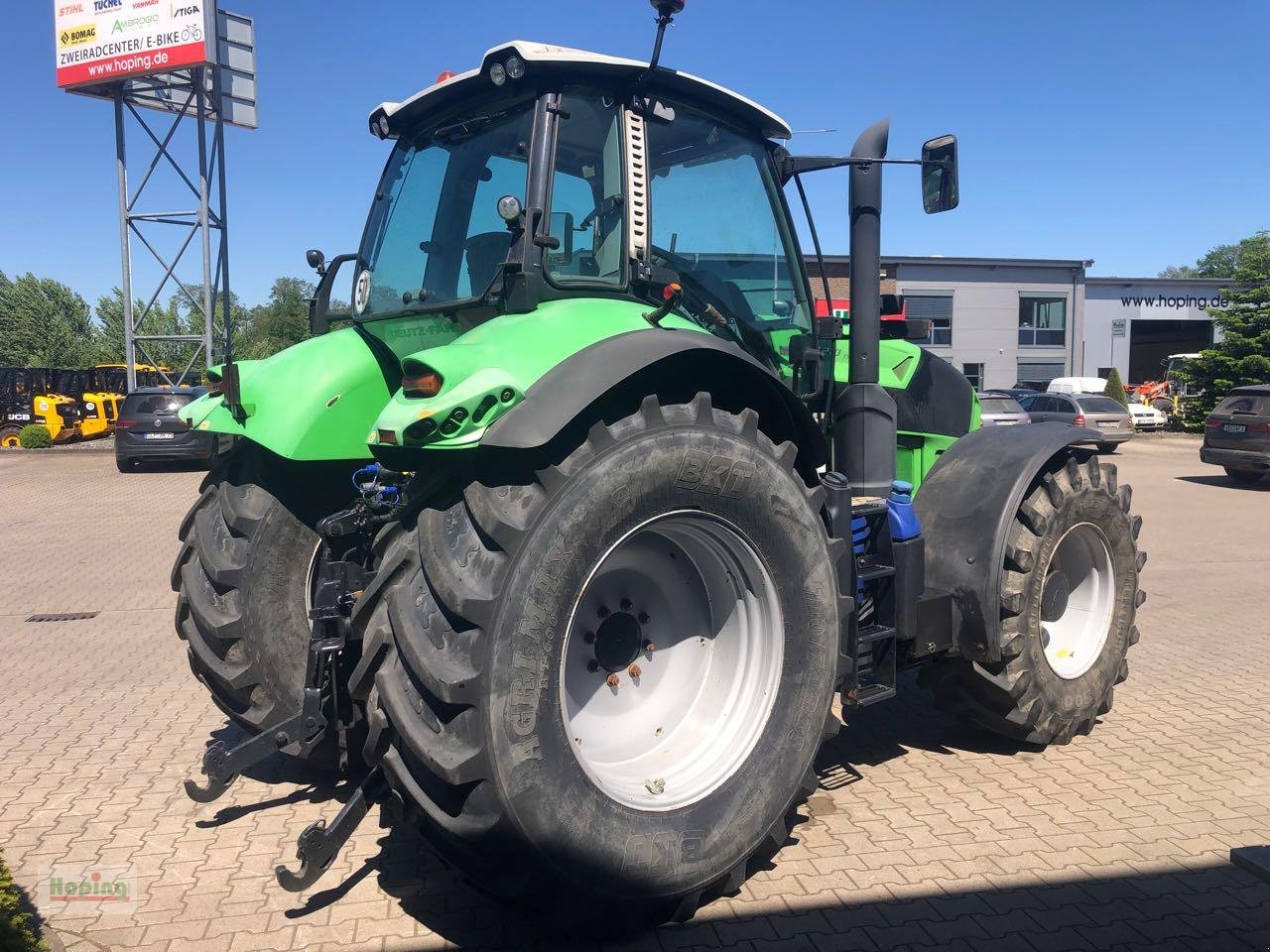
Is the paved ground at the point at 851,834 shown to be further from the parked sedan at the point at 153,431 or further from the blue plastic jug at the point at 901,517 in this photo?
the parked sedan at the point at 153,431

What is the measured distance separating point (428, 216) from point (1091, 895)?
11.6 feet

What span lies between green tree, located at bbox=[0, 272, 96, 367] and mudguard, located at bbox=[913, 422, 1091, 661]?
205 feet

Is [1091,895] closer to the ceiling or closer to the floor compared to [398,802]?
closer to the floor

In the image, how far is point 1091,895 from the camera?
3.37m

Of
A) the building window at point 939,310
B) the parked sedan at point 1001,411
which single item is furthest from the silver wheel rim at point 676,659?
the building window at point 939,310

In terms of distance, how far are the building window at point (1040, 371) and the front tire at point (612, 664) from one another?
4322cm

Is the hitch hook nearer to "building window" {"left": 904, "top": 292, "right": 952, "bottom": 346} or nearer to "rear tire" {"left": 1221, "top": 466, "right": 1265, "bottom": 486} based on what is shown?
"rear tire" {"left": 1221, "top": 466, "right": 1265, "bottom": 486}

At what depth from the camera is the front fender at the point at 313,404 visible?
151 inches

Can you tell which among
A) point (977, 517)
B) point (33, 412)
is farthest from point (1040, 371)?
point (977, 517)

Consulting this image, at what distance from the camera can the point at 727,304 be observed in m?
3.98

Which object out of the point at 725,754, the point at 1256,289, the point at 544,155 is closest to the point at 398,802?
the point at 725,754

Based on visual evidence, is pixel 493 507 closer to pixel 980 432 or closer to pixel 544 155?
pixel 544 155

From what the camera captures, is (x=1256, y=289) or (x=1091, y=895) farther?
(x=1256, y=289)

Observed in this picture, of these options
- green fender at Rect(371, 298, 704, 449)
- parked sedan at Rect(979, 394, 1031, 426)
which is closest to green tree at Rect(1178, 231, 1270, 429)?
parked sedan at Rect(979, 394, 1031, 426)
